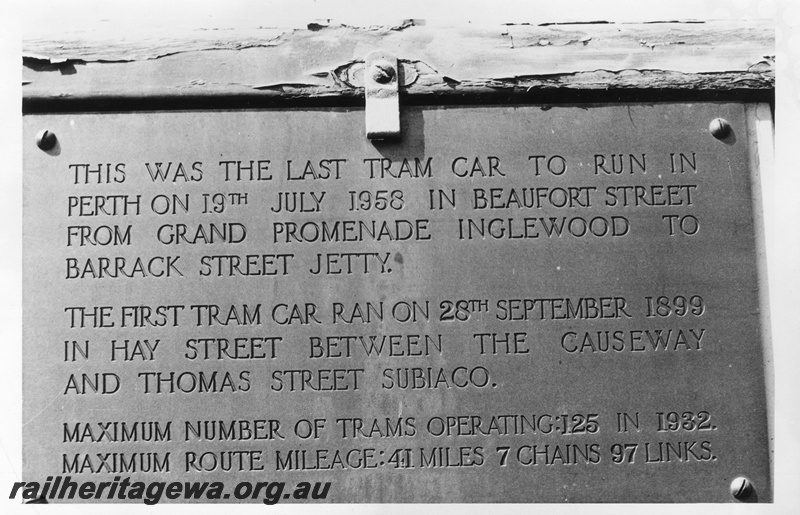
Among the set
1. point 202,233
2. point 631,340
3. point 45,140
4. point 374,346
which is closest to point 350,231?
point 374,346

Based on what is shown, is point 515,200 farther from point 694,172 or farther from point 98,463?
point 98,463

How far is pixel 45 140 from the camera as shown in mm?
2932

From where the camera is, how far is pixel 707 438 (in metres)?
2.79

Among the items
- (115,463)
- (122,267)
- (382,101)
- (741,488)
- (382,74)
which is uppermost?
(382,74)

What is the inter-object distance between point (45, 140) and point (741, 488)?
115 inches

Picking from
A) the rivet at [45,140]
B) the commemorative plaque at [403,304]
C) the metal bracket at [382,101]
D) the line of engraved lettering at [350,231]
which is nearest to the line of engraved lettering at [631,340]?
the commemorative plaque at [403,304]

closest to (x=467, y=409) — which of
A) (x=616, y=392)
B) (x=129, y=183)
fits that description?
(x=616, y=392)

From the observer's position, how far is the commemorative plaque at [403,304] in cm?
278

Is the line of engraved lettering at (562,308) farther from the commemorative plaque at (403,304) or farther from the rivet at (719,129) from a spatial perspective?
the rivet at (719,129)

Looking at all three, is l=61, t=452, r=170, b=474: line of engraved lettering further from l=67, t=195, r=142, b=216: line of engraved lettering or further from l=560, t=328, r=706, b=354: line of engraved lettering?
l=560, t=328, r=706, b=354: line of engraved lettering

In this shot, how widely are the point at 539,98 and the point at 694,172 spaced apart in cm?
66

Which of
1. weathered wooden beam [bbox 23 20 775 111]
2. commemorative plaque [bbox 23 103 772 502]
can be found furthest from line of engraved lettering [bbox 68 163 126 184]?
weathered wooden beam [bbox 23 20 775 111]

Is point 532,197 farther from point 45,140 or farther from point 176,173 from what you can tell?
point 45,140

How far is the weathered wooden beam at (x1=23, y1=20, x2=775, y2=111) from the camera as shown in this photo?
2.93 metres
